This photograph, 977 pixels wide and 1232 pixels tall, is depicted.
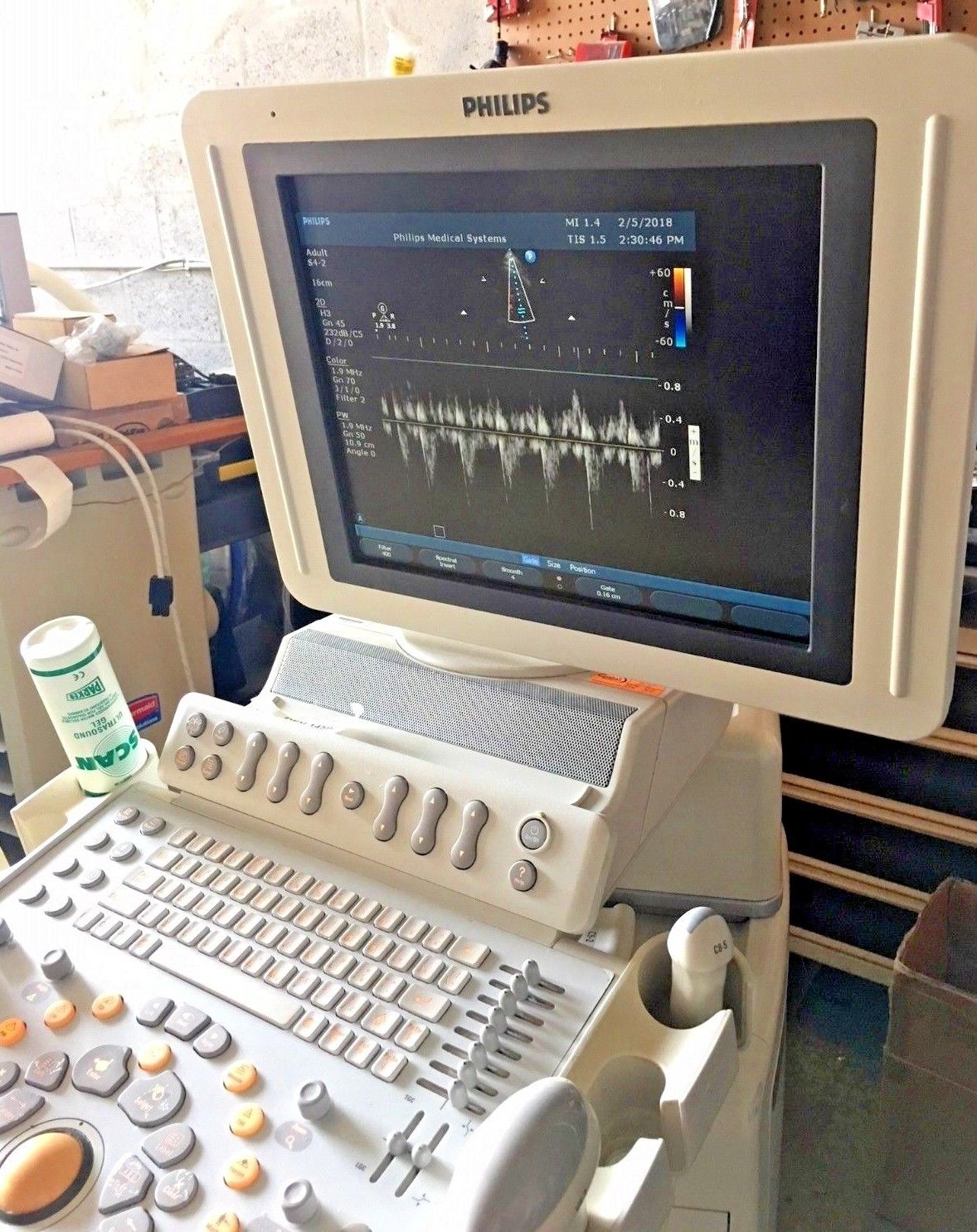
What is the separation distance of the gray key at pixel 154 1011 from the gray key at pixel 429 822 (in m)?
0.16

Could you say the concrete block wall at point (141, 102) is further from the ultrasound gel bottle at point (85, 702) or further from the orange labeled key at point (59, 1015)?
the orange labeled key at point (59, 1015)

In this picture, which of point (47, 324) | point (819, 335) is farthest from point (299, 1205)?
point (47, 324)

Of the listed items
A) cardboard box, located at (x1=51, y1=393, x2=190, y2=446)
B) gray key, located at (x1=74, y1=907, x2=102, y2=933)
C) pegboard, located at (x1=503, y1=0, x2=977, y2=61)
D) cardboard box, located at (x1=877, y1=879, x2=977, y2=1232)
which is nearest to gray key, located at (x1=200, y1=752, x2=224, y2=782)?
gray key, located at (x1=74, y1=907, x2=102, y2=933)

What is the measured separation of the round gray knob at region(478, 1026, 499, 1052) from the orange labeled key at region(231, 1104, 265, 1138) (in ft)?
0.36

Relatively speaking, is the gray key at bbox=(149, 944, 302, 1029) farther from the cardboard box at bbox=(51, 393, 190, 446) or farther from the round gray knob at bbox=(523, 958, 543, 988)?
the cardboard box at bbox=(51, 393, 190, 446)

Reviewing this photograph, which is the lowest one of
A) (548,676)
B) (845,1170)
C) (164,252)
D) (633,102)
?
(845,1170)

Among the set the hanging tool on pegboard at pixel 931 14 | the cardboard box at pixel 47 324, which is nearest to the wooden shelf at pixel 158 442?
the cardboard box at pixel 47 324

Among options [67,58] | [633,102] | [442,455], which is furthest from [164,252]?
[633,102]

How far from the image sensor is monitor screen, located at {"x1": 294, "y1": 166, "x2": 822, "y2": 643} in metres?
0.49

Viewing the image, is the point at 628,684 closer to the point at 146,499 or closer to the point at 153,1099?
the point at 153,1099

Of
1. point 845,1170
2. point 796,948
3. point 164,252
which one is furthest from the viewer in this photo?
point 164,252

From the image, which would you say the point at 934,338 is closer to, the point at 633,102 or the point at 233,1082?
the point at 633,102

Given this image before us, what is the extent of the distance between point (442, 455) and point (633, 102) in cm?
24

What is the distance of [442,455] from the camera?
643 mm
